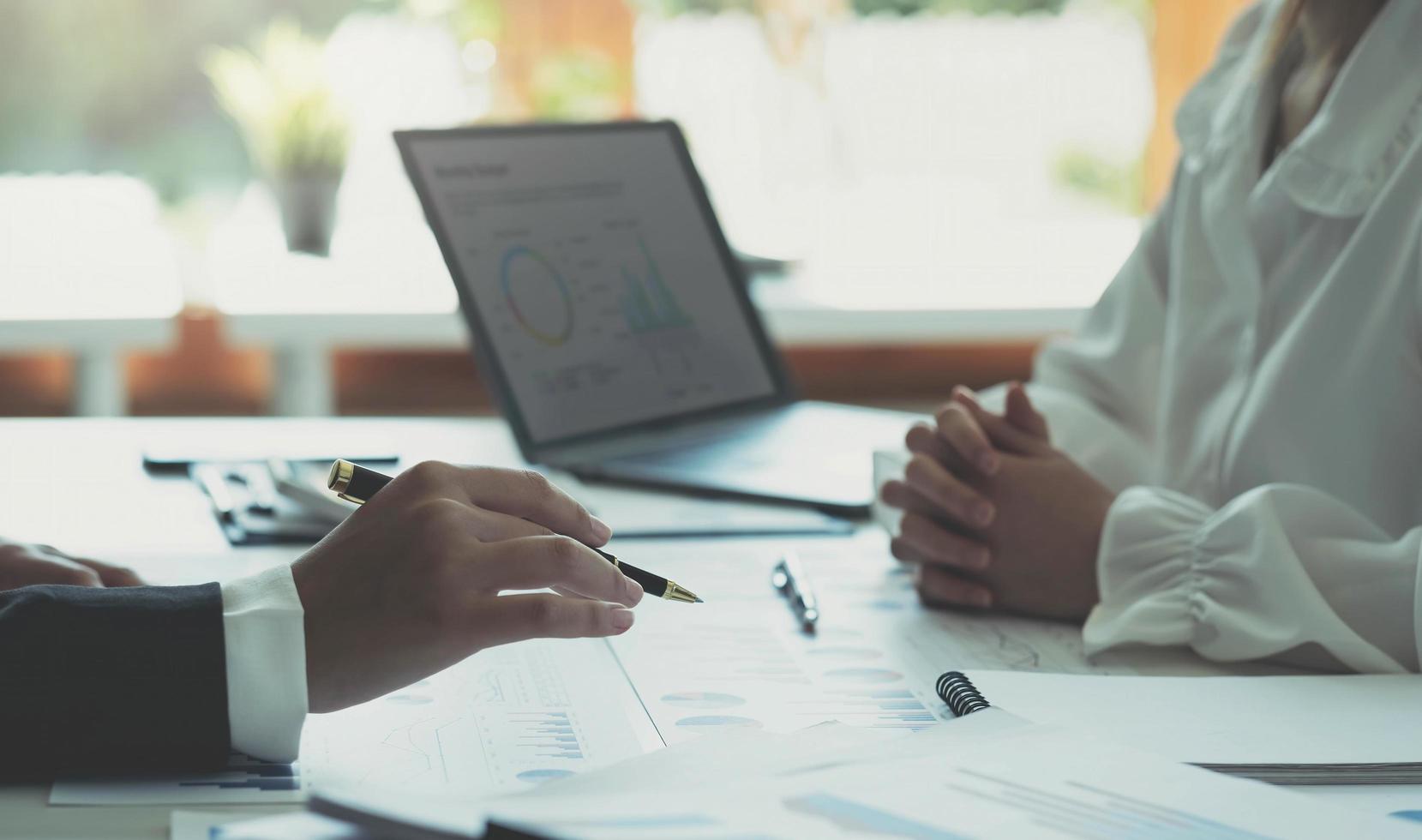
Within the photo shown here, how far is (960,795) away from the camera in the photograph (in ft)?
1.82

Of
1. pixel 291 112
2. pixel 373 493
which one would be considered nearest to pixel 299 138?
pixel 291 112

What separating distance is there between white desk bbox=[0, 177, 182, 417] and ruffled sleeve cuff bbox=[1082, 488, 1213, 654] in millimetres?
1861

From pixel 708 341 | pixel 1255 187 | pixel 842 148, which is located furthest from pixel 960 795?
pixel 842 148

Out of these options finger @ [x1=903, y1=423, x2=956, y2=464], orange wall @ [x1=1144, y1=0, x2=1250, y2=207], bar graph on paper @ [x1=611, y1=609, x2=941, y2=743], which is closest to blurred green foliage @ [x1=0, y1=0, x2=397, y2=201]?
orange wall @ [x1=1144, y1=0, x2=1250, y2=207]

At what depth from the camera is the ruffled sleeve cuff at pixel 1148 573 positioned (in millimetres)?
869

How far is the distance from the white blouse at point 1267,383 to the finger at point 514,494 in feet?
1.10

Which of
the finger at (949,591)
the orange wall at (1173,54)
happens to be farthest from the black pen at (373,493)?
the orange wall at (1173,54)

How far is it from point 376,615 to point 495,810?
7.0 inches

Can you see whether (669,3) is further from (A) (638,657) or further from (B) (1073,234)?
(A) (638,657)

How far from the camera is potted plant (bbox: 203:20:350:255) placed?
284 centimetres

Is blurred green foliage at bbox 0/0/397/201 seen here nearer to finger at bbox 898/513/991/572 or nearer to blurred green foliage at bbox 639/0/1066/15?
blurred green foliage at bbox 639/0/1066/15

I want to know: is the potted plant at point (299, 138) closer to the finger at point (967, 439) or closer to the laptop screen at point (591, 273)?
the laptop screen at point (591, 273)

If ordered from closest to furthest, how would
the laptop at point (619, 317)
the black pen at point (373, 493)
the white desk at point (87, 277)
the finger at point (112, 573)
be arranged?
the black pen at point (373, 493), the finger at point (112, 573), the laptop at point (619, 317), the white desk at point (87, 277)

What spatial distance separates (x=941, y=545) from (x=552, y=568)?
0.36 m
